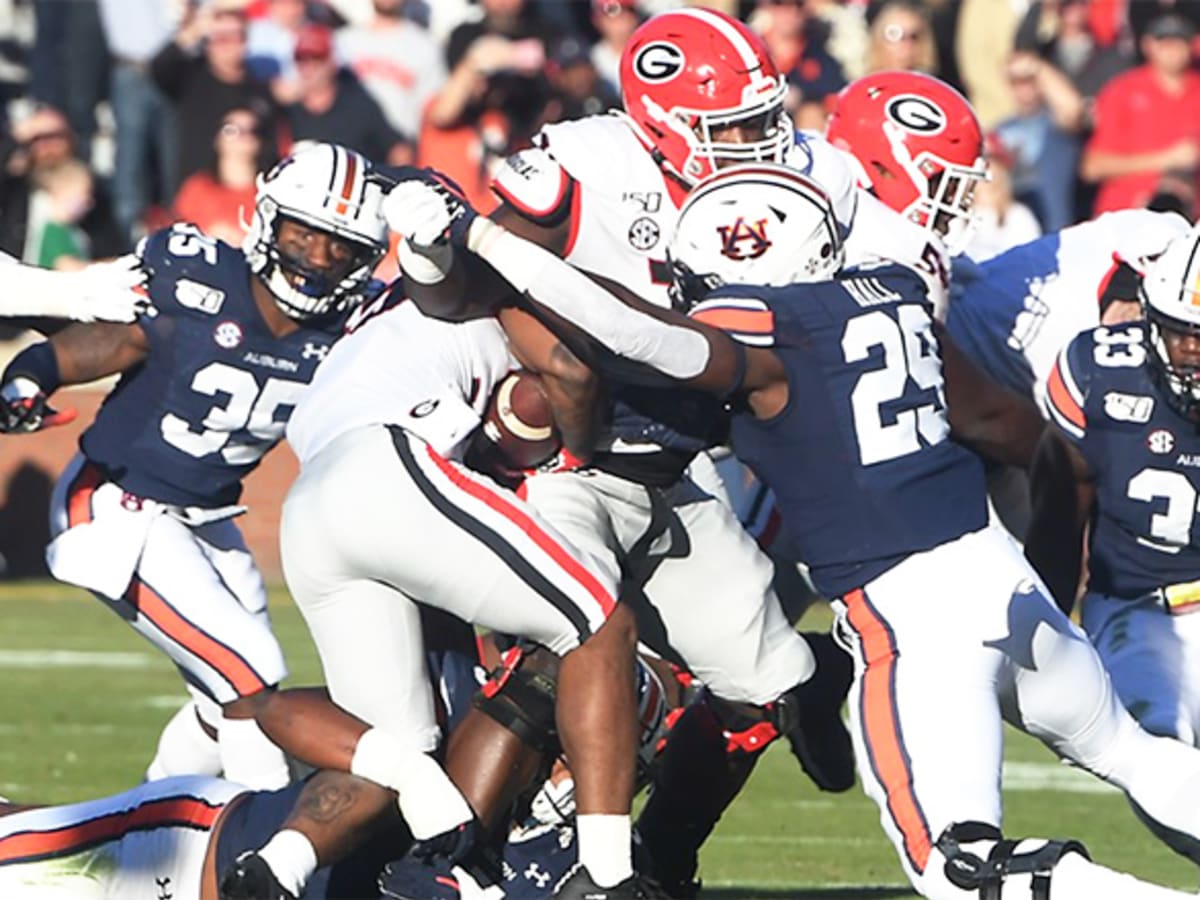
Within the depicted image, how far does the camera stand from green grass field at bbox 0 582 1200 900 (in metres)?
6.60

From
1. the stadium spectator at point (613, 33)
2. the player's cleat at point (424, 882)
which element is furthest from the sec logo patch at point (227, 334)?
the stadium spectator at point (613, 33)

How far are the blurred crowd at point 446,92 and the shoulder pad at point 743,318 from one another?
5995 mm

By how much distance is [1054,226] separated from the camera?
12.4 metres

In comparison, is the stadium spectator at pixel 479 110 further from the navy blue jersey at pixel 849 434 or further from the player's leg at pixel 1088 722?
the player's leg at pixel 1088 722

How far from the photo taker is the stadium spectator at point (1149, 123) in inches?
483

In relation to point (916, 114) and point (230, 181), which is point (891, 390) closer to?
point (916, 114)

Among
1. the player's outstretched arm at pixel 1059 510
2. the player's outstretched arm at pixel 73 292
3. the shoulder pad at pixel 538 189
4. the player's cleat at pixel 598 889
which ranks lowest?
the player's cleat at pixel 598 889

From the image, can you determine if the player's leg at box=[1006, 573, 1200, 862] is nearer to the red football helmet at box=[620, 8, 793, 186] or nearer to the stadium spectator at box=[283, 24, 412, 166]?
the red football helmet at box=[620, 8, 793, 186]

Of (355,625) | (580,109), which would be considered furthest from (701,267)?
(580,109)

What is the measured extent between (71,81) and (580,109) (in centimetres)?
254

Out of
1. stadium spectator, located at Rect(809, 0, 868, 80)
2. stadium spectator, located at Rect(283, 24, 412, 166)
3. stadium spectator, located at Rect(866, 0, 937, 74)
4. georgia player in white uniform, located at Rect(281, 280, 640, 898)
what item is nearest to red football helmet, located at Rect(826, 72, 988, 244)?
georgia player in white uniform, located at Rect(281, 280, 640, 898)

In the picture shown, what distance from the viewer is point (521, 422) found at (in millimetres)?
5855

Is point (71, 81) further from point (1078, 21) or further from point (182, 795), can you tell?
point (182, 795)

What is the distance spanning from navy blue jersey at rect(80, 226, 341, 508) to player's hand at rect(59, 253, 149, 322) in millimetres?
500
